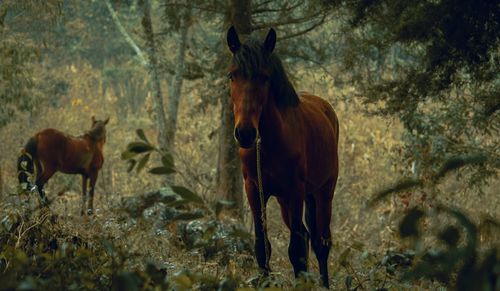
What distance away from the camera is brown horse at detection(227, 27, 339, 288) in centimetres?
659

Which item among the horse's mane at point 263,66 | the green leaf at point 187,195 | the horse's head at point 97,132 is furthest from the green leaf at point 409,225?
the horse's head at point 97,132

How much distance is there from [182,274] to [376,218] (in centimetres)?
2363

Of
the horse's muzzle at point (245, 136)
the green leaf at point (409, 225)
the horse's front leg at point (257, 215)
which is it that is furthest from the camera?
the horse's front leg at point (257, 215)

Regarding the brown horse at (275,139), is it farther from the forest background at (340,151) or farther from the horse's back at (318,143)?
the forest background at (340,151)

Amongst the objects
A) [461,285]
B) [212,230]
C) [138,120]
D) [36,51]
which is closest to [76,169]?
[36,51]

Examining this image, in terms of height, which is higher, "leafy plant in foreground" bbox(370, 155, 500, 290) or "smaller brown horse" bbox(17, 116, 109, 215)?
"leafy plant in foreground" bbox(370, 155, 500, 290)

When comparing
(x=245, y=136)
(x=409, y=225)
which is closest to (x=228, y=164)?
(x=245, y=136)

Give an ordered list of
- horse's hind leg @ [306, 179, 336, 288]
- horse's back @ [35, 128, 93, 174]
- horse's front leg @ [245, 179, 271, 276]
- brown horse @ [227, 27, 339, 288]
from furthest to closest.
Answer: horse's back @ [35, 128, 93, 174], horse's hind leg @ [306, 179, 336, 288], horse's front leg @ [245, 179, 271, 276], brown horse @ [227, 27, 339, 288]

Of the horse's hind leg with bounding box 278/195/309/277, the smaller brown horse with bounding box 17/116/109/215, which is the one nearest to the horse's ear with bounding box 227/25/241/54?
the horse's hind leg with bounding box 278/195/309/277

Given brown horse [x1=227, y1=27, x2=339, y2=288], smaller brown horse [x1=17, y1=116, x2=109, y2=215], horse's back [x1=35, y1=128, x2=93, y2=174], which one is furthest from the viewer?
horse's back [x1=35, y1=128, x2=93, y2=174]

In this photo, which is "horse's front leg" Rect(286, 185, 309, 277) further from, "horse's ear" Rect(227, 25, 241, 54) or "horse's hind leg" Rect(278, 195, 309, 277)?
"horse's ear" Rect(227, 25, 241, 54)

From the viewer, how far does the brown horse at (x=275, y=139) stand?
6.59m

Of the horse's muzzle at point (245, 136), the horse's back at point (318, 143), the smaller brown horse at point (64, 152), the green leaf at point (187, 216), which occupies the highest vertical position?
the green leaf at point (187, 216)

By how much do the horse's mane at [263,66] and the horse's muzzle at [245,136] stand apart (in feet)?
1.66
